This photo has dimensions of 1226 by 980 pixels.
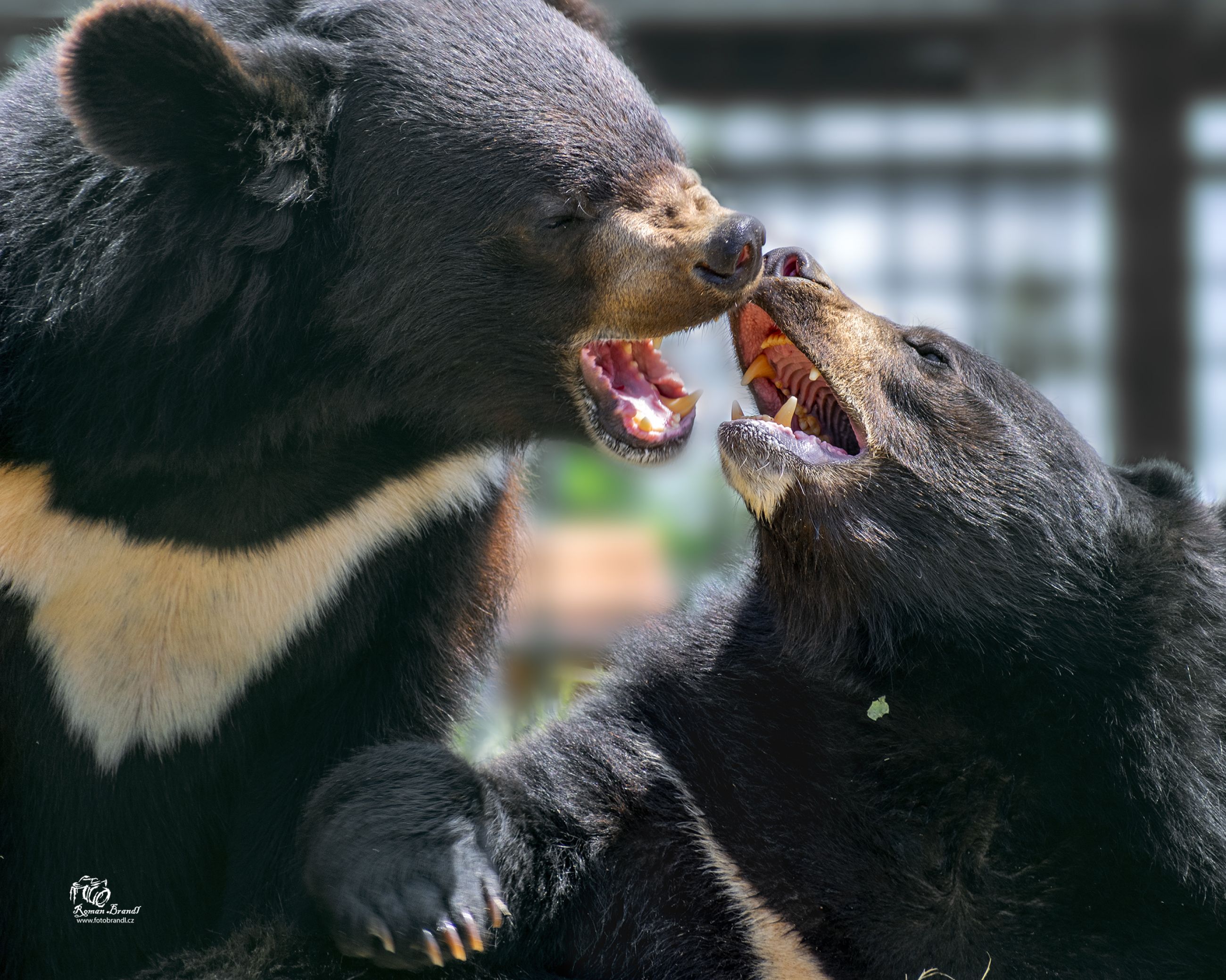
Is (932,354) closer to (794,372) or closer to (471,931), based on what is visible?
(794,372)

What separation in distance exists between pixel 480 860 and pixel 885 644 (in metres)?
0.88

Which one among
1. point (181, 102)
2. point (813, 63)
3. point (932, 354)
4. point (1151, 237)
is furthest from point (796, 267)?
point (1151, 237)

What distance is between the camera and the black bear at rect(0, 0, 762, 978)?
2902 mm

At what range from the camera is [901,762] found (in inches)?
120

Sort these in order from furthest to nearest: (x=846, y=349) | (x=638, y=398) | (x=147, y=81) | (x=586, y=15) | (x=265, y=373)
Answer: (x=586, y=15), (x=638, y=398), (x=846, y=349), (x=265, y=373), (x=147, y=81)

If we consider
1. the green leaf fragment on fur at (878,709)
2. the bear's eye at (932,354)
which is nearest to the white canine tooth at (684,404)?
the bear's eye at (932,354)

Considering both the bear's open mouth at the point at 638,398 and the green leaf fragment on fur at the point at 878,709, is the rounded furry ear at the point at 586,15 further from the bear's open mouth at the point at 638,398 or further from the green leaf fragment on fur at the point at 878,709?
the green leaf fragment on fur at the point at 878,709

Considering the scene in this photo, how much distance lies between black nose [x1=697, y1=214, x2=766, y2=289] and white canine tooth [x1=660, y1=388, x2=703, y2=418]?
0.27 metres

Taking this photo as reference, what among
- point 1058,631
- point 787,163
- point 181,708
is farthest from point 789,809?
point 787,163

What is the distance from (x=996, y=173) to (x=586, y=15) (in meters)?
3.92

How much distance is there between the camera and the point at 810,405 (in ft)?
10.8

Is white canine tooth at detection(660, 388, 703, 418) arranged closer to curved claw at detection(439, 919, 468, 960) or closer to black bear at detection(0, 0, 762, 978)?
black bear at detection(0, 0, 762, 978)

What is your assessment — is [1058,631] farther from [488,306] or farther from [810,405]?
[488,306]

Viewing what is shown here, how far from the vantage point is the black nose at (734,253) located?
300 cm
